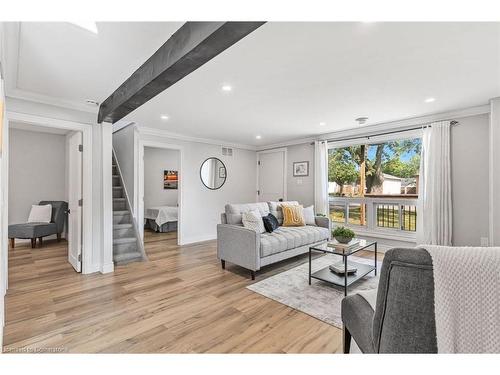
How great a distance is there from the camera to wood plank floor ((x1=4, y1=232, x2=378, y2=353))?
6.12 feet

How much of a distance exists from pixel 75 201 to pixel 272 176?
4.22 m

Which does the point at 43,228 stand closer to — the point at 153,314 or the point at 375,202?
the point at 153,314

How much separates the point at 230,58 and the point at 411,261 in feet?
6.64

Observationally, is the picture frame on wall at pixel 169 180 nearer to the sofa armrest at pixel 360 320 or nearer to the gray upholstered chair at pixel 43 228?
the gray upholstered chair at pixel 43 228

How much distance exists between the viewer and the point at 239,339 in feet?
6.33

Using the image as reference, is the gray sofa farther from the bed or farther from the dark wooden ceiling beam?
the bed

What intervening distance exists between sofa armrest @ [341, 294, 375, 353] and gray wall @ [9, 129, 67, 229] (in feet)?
21.3

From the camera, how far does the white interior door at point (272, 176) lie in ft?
20.0

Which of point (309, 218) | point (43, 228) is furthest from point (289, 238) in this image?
point (43, 228)

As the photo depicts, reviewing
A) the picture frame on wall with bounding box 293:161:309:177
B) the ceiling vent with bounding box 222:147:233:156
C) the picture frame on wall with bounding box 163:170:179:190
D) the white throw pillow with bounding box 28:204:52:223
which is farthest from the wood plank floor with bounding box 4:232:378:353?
the picture frame on wall with bounding box 163:170:179:190
